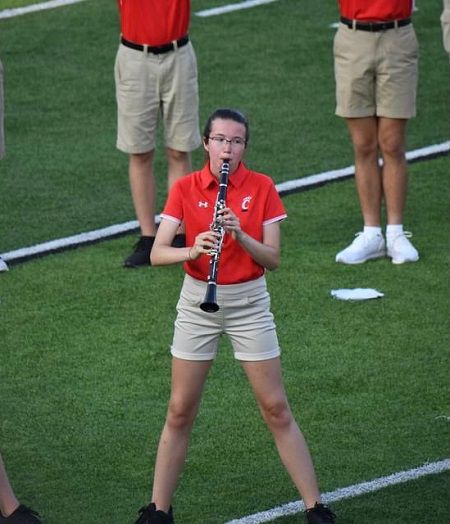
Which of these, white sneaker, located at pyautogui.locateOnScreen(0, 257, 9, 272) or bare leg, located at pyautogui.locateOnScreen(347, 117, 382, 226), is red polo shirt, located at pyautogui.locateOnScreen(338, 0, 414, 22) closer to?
bare leg, located at pyautogui.locateOnScreen(347, 117, 382, 226)

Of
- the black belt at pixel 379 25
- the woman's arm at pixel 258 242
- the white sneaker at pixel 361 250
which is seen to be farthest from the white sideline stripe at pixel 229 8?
the woman's arm at pixel 258 242

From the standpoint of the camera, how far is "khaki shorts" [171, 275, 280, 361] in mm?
6695

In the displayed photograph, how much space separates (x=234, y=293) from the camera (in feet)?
22.0

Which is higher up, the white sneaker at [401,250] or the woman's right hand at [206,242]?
the woman's right hand at [206,242]

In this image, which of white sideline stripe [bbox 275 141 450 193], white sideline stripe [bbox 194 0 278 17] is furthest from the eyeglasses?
white sideline stripe [bbox 194 0 278 17]

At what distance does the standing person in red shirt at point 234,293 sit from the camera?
668 centimetres

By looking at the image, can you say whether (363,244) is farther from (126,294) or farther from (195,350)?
(195,350)

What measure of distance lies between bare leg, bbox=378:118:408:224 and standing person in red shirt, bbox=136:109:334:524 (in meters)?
3.96

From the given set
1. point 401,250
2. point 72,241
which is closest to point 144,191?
point 72,241

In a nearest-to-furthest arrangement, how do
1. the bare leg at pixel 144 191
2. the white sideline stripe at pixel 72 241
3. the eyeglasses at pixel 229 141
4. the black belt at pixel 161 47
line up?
the eyeglasses at pixel 229 141 → the black belt at pixel 161 47 → the bare leg at pixel 144 191 → the white sideline stripe at pixel 72 241

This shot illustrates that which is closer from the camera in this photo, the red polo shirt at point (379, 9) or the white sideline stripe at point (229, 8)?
the red polo shirt at point (379, 9)

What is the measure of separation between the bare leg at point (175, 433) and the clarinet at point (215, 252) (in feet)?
1.27

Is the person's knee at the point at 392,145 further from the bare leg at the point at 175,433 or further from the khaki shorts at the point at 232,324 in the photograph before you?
the bare leg at the point at 175,433

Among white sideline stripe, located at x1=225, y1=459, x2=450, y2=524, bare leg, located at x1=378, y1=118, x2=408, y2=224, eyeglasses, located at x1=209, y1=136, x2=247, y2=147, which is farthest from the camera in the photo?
bare leg, located at x1=378, y1=118, x2=408, y2=224
